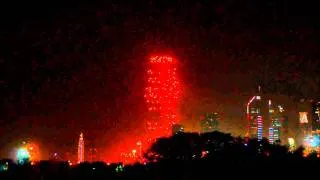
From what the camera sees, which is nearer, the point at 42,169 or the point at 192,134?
the point at 192,134

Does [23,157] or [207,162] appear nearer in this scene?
[207,162]

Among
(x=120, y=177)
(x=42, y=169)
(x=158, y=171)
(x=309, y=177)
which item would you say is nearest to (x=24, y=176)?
(x=42, y=169)

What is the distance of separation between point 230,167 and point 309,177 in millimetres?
3958

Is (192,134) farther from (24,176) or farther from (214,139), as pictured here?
(24,176)

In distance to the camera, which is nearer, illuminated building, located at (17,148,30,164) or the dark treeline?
the dark treeline

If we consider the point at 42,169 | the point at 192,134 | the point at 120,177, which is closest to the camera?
the point at 120,177

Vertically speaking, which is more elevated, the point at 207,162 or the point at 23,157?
the point at 207,162

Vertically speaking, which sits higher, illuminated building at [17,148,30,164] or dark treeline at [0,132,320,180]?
dark treeline at [0,132,320,180]

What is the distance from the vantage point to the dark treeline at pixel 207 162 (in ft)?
86.8

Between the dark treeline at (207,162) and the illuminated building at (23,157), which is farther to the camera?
the illuminated building at (23,157)

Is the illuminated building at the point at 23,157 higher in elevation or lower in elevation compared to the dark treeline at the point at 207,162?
lower

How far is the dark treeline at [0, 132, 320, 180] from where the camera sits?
2647 centimetres

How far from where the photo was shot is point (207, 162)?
A: 27688 mm

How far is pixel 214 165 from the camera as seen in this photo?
27203mm
